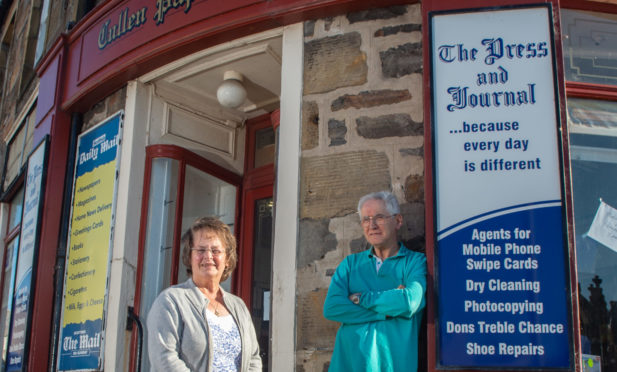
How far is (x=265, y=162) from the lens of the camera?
6.34m

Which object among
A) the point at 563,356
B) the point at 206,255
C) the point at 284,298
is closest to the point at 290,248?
the point at 284,298

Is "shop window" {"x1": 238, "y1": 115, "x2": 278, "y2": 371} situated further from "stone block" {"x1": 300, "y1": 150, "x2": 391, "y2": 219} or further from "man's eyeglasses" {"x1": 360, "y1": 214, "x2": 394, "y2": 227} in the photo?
"man's eyeglasses" {"x1": 360, "y1": 214, "x2": 394, "y2": 227}

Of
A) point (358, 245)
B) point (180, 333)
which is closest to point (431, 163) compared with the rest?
point (358, 245)

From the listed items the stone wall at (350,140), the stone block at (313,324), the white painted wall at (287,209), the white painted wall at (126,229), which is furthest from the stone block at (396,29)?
the white painted wall at (126,229)

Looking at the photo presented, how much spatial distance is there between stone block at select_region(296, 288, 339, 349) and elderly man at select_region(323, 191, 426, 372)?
45 cm

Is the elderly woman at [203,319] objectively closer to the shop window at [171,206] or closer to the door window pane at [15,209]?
the shop window at [171,206]

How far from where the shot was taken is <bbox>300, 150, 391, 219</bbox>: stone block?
4.45 metres

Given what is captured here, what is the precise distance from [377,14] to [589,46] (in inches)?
53.4

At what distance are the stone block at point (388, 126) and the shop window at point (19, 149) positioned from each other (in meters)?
4.50

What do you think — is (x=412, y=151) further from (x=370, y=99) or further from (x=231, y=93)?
(x=231, y=93)

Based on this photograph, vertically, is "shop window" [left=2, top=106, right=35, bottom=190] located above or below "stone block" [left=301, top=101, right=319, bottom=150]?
above

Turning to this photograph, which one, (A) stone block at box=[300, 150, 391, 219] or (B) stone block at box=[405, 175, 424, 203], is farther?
(A) stone block at box=[300, 150, 391, 219]

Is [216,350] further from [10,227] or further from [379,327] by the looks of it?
[10,227]

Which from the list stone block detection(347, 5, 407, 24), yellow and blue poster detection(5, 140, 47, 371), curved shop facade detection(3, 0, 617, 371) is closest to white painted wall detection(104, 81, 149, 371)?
curved shop facade detection(3, 0, 617, 371)
